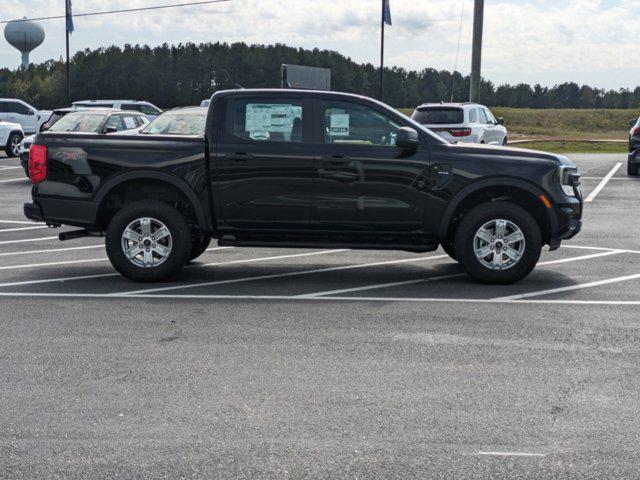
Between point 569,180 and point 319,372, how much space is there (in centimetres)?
463

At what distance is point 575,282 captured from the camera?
9.99 m

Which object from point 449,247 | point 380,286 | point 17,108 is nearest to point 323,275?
point 380,286

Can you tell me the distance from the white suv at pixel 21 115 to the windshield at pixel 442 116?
18297 millimetres

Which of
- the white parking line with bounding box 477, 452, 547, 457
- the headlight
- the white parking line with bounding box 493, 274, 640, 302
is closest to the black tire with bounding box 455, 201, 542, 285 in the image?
the white parking line with bounding box 493, 274, 640, 302

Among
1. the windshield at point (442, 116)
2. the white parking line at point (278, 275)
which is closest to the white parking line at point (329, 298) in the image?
the white parking line at point (278, 275)

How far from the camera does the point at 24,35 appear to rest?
79.1 metres

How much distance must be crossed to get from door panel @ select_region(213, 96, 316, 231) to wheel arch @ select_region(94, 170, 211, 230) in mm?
208

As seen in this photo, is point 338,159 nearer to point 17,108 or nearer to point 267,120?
point 267,120

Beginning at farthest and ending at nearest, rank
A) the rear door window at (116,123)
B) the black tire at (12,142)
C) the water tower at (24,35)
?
the water tower at (24,35) < the black tire at (12,142) < the rear door window at (116,123)

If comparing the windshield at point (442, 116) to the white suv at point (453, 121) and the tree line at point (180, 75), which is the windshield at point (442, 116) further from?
the tree line at point (180, 75)

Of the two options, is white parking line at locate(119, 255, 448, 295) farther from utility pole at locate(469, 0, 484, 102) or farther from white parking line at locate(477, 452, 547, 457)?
utility pole at locate(469, 0, 484, 102)

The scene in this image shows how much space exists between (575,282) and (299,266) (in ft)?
→ 9.84

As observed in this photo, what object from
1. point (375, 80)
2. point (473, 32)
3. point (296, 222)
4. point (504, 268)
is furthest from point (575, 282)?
point (375, 80)

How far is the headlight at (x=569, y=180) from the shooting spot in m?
9.98
